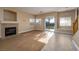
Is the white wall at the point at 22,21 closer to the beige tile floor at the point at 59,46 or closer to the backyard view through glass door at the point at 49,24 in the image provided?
the backyard view through glass door at the point at 49,24

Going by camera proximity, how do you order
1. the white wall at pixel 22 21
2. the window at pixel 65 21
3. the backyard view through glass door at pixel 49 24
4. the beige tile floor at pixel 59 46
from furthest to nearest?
the backyard view through glass door at pixel 49 24
the window at pixel 65 21
the white wall at pixel 22 21
the beige tile floor at pixel 59 46

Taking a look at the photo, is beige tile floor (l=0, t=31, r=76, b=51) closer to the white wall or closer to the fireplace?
the fireplace

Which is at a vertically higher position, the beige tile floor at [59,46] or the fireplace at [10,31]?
the fireplace at [10,31]

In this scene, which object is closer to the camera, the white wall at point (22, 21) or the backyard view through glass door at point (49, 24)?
the white wall at point (22, 21)

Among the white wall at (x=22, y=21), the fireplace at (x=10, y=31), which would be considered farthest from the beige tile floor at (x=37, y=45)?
the white wall at (x=22, y=21)

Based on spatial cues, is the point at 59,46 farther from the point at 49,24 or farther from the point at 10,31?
the point at 49,24

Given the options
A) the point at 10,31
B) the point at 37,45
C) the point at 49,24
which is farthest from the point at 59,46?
the point at 49,24

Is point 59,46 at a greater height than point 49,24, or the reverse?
point 49,24

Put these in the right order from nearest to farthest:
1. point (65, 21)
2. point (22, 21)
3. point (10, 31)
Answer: point (10, 31) < point (22, 21) < point (65, 21)

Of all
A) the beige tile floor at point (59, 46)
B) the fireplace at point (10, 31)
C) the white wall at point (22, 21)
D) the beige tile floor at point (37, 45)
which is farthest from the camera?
the white wall at point (22, 21)

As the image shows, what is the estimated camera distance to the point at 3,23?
6363 millimetres
